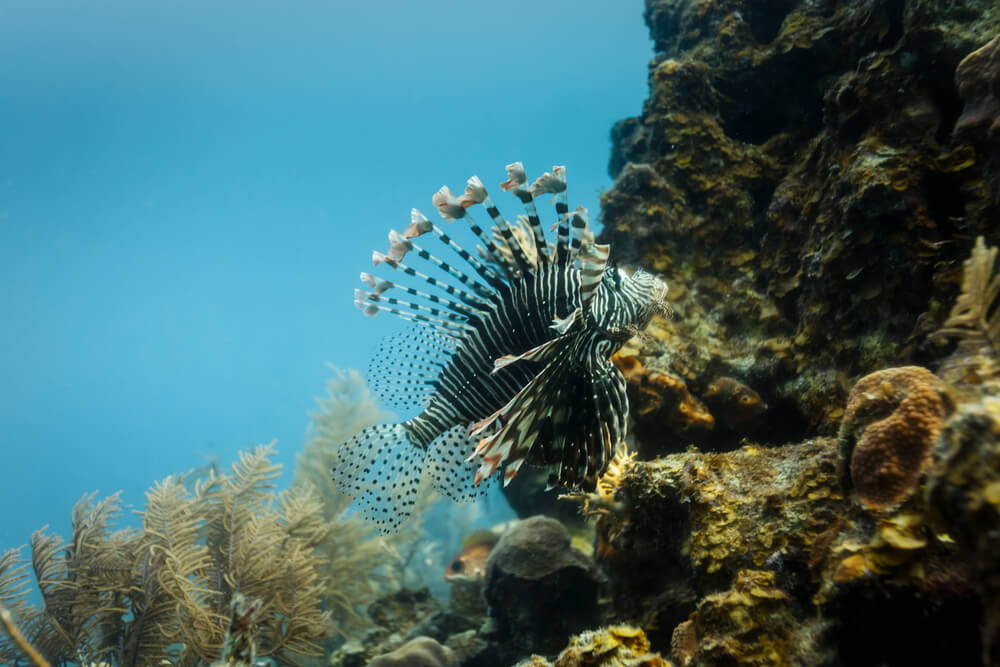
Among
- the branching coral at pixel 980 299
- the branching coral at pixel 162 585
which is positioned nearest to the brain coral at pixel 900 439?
the branching coral at pixel 980 299

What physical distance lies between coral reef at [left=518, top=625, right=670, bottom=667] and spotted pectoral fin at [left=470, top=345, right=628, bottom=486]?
2.16ft

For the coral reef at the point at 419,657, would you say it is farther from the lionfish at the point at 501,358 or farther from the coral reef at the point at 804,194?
the coral reef at the point at 804,194

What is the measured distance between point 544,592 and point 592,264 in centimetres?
298

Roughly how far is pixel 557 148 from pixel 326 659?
317 feet

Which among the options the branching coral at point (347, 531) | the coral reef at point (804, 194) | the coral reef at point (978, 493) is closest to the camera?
the coral reef at point (978, 493)

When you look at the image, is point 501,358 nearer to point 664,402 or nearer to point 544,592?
point 664,402

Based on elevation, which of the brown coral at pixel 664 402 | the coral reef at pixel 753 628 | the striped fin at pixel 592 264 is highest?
the striped fin at pixel 592 264

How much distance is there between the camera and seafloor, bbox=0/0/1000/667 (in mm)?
1378

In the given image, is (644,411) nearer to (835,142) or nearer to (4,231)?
(835,142)

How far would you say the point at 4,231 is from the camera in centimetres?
7106

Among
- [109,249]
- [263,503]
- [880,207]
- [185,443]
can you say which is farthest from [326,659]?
[185,443]

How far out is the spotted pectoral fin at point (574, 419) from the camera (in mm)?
2182

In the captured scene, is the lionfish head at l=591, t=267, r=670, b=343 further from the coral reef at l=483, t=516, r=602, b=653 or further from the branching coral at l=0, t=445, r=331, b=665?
the branching coral at l=0, t=445, r=331, b=665

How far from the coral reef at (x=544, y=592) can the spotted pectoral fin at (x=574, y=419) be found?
183cm
